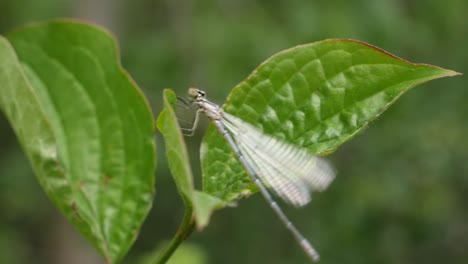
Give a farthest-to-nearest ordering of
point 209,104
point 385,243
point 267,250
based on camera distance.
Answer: point 267,250
point 385,243
point 209,104

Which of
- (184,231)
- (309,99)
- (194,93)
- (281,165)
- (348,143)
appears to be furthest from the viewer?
(348,143)

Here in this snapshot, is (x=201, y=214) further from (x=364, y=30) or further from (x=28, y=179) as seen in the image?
(x=28, y=179)

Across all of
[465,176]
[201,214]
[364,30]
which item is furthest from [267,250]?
[201,214]

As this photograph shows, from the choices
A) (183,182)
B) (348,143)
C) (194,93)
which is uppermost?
(183,182)

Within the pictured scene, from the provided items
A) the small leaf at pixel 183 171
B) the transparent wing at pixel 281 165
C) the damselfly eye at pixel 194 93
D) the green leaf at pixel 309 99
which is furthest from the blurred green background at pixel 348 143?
the small leaf at pixel 183 171

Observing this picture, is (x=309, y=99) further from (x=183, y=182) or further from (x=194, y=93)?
(x=194, y=93)

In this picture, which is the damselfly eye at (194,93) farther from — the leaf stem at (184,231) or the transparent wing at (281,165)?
the leaf stem at (184,231)

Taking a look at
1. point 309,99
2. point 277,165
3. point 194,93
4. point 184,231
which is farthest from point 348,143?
point 184,231
